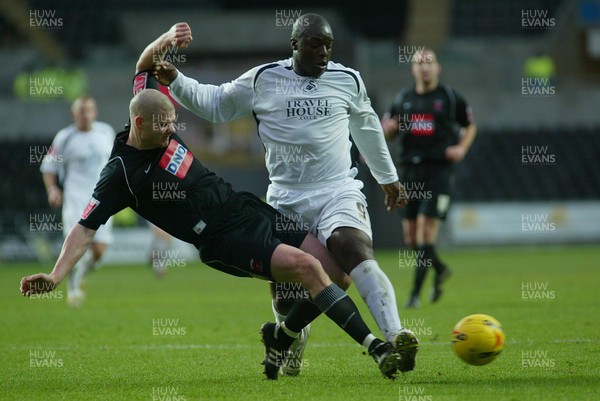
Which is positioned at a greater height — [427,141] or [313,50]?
[313,50]

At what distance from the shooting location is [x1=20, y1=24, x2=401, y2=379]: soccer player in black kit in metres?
6.00

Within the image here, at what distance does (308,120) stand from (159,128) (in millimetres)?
1017

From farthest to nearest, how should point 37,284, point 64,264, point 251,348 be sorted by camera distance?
point 251,348 < point 64,264 < point 37,284

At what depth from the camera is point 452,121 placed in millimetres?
12078

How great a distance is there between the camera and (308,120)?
6555 millimetres

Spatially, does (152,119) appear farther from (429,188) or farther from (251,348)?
(429,188)

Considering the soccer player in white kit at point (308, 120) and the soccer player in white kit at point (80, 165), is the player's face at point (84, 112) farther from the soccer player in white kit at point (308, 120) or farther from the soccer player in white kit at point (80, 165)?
the soccer player in white kit at point (308, 120)

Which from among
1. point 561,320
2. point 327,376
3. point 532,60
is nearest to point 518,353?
point 327,376

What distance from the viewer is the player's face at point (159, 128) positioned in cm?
610

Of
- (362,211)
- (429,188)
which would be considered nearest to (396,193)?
(362,211)

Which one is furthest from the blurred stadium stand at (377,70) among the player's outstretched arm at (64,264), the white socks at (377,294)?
the white socks at (377,294)

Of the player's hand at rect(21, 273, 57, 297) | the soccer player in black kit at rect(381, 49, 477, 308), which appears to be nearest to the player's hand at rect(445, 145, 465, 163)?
the soccer player in black kit at rect(381, 49, 477, 308)

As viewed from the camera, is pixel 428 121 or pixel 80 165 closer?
pixel 428 121

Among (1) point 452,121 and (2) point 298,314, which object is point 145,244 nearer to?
(1) point 452,121
